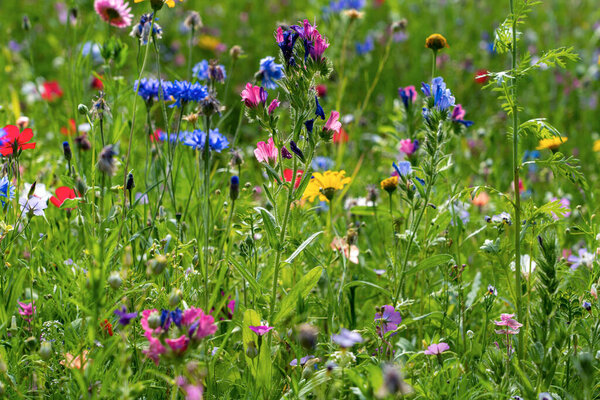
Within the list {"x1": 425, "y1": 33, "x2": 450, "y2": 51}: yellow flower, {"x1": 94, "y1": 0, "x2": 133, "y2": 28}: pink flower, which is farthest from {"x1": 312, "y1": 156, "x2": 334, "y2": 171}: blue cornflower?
{"x1": 94, "y1": 0, "x2": 133, "y2": 28}: pink flower

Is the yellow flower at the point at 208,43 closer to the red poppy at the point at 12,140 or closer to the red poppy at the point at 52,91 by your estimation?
the red poppy at the point at 52,91

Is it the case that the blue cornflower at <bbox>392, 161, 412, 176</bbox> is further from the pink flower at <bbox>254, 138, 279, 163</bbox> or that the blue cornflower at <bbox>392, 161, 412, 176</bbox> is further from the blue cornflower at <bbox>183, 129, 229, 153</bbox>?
the blue cornflower at <bbox>183, 129, 229, 153</bbox>

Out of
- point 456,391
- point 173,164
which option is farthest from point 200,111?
point 456,391

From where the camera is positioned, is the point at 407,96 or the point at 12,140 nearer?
the point at 12,140

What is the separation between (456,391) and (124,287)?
0.84m

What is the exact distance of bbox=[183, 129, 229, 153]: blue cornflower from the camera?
1846 millimetres

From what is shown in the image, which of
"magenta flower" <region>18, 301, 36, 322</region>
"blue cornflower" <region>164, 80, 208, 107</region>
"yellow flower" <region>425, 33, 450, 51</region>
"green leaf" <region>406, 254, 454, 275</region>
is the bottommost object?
"magenta flower" <region>18, 301, 36, 322</region>

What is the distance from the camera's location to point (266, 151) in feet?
4.99

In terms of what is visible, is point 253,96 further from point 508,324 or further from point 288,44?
point 508,324

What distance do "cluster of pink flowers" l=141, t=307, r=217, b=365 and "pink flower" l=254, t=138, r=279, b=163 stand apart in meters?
0.49

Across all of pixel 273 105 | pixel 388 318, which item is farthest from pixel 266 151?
pixel 388 318

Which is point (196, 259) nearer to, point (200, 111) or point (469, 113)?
point (200, 111)

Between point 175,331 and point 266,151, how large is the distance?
1.79ft

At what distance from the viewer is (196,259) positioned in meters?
1.63
